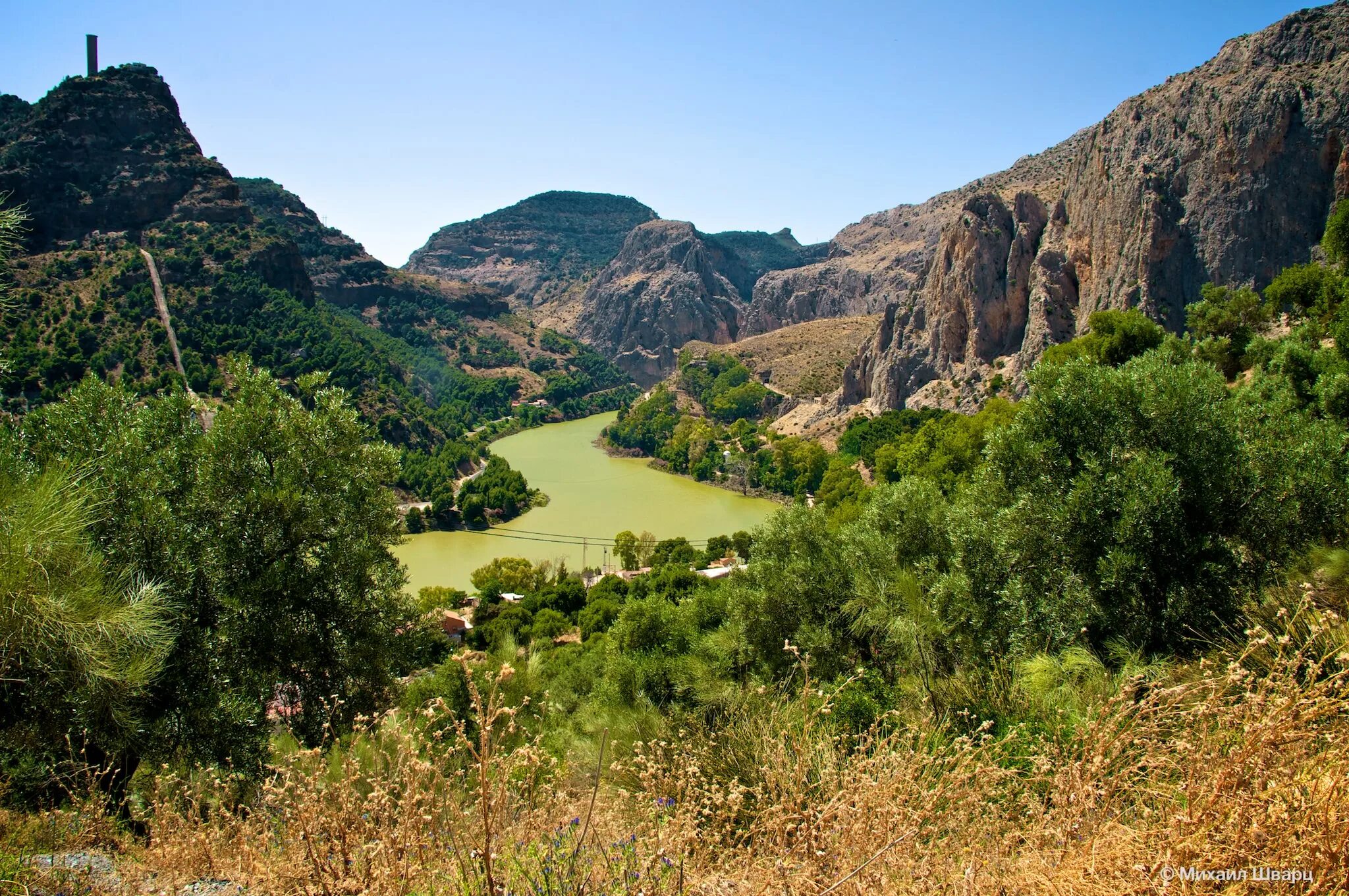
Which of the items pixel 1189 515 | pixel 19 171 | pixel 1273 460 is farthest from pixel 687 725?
pixel 19 171

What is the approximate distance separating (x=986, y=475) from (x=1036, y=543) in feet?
5.65

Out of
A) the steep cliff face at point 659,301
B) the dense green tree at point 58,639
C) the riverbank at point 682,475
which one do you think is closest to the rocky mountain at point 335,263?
the steep cliff face at point 659,301

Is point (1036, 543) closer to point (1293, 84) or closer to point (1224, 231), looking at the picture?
point (1224, 231)

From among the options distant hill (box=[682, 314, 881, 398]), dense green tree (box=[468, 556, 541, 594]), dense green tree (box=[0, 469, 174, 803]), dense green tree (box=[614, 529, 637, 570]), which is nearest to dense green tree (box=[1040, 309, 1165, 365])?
dense green tree (box=[614, 529, 637, 570])

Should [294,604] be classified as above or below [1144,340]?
below

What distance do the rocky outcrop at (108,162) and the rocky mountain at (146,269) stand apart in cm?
12

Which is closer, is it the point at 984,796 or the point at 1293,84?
the point at 984,796

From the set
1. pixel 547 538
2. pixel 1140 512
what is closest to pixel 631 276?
pixel 547 538

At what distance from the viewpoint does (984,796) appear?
3.64 m

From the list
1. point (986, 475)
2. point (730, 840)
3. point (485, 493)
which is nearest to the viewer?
point (730, 840)

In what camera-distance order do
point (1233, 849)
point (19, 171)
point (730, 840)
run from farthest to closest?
point (19, 171)
point (730, 840)
point (1233, 849)

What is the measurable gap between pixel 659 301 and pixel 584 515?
90604 millimetres

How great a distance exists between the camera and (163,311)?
1829 inches

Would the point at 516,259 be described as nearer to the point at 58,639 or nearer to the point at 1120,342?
the point at 1120,342
